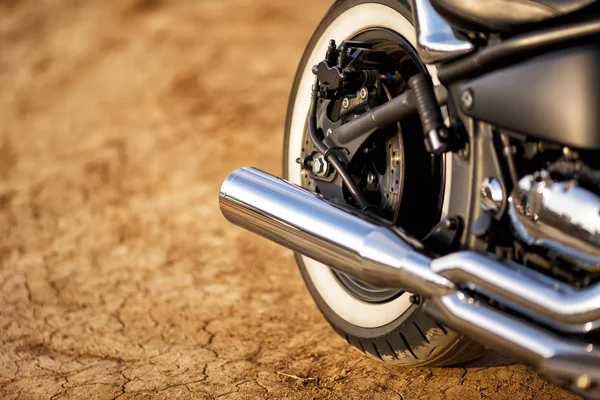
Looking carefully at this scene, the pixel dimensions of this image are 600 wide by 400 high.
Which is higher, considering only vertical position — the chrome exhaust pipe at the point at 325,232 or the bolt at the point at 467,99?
the bolt at the point at 467,99

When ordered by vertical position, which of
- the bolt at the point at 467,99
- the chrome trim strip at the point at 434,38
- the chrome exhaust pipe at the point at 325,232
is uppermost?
the chrome trim strip at the point at 434,38

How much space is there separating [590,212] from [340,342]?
132 cm

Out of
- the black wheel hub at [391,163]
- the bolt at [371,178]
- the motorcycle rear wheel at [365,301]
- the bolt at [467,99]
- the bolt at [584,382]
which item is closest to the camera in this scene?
the bolt at [584,382]

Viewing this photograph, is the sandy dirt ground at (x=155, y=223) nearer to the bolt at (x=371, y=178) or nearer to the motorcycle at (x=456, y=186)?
the motorcycle at (x=456, y=186)

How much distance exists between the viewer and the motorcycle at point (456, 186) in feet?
5.54

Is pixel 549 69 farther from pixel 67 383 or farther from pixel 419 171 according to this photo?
pixel 67 383

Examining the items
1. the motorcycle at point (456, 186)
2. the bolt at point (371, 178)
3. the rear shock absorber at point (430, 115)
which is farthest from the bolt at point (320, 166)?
the rear shock absorber at point (430, 115)

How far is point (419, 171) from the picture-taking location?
7.84 feet

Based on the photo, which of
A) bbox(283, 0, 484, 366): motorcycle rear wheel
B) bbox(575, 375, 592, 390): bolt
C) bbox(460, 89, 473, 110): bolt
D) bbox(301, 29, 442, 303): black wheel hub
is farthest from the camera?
bbox(301, 29, 442, 303): black wheel hub

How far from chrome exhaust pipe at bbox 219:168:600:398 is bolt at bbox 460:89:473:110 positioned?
0.36 metres

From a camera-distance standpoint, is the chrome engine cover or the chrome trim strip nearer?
the chrome engine cover

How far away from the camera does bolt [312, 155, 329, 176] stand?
8.37 feet

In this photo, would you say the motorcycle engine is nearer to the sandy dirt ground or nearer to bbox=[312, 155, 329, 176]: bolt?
the sandy dirt ground

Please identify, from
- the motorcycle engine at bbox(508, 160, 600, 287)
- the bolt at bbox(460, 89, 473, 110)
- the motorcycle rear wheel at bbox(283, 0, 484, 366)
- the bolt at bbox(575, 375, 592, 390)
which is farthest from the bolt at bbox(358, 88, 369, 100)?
the bolt at bbox(575, 375, 592, 390)
